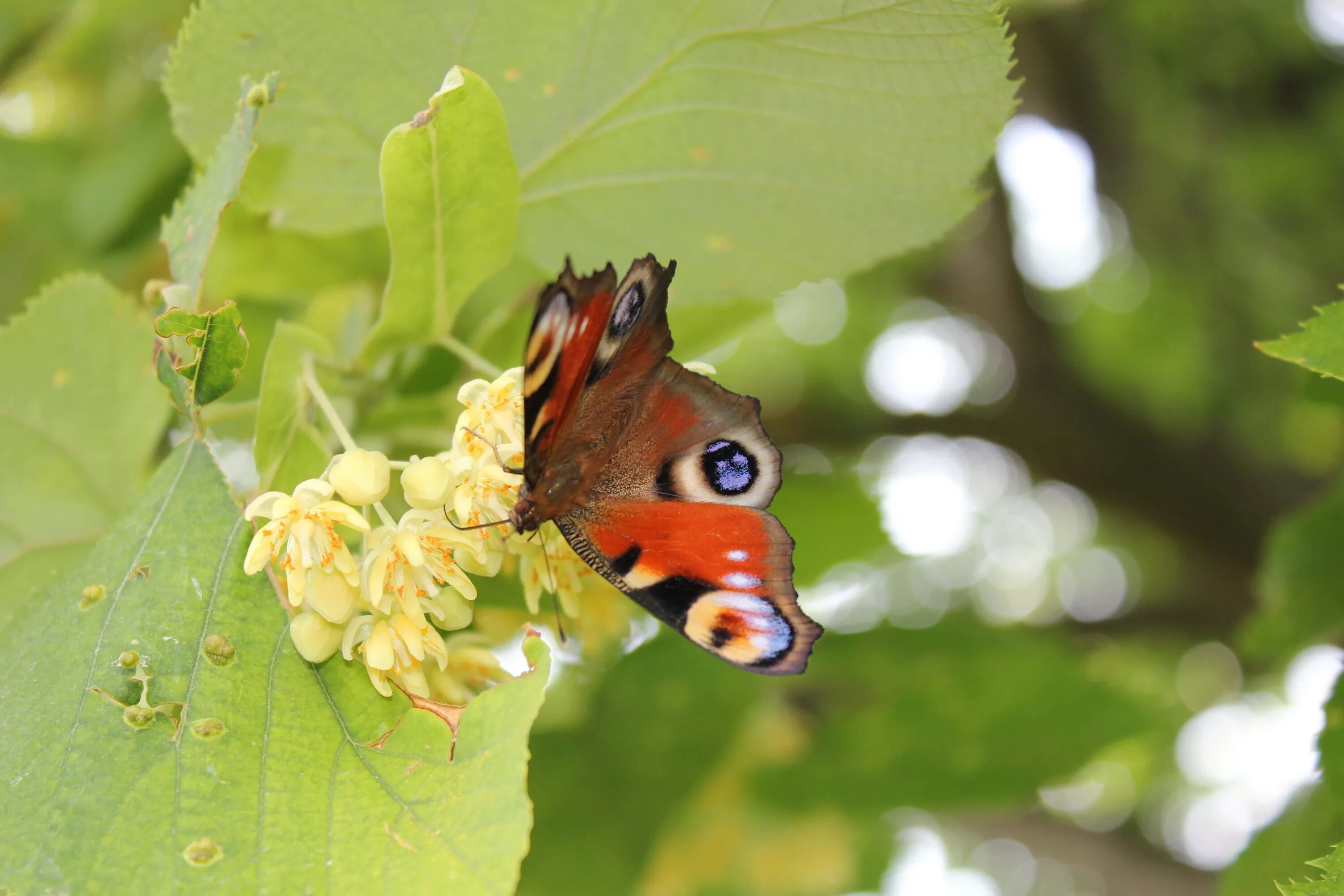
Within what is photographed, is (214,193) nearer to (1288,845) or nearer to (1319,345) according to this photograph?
(1319,345)

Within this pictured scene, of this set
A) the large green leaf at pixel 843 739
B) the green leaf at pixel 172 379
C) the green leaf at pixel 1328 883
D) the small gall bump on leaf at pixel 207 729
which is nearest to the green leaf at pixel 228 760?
the small gall bump on leaf at pixel 207 729

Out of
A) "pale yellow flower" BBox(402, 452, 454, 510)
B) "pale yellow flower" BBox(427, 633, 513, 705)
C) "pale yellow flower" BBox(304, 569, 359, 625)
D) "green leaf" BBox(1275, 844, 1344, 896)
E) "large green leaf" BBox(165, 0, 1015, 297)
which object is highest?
"large green leaf" BBox(165, 0, 1015, 297)

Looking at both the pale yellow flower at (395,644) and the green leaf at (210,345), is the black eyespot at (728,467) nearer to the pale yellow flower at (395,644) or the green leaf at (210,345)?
the pale yellow flower at (395,644)

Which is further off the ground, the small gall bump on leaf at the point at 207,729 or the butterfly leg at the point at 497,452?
the butterfly leg at the point at 497,452

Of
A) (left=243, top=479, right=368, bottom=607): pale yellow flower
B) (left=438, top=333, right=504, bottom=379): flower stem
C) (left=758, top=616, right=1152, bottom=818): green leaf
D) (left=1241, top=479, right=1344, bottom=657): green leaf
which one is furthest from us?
(left=758, top=616, right=1152, bottom=818): green leaf

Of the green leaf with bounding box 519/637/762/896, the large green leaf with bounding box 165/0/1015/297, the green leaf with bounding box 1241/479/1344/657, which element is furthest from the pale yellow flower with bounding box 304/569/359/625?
the green leaf with bounding box 1241/479/1344/657

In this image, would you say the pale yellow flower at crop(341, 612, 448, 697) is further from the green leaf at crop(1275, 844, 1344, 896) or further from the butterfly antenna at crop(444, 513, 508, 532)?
the green leaf at crop(1275, 844, 1344, 896)

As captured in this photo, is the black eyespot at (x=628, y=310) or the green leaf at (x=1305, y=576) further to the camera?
the green leaf at (x=1305, y=576)
